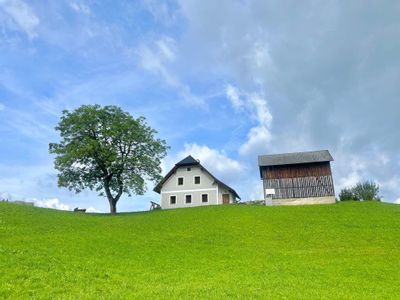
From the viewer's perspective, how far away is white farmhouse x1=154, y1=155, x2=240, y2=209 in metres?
61.2

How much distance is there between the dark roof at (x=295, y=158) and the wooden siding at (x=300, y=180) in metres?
0.66

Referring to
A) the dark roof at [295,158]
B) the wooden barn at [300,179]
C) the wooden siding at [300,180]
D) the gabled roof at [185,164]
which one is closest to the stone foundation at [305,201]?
the wooden barn at [300,179]

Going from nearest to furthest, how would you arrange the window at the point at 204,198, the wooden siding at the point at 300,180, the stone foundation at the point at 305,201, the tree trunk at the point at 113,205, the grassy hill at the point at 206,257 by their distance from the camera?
1. the grassy hill at the point at 206,257
2. the stone foundation at the point at 305,201
3. the wooden siding at the point at 300,180
4. the tree trunk at the point at 113,205
5. the window at the point at 204,198

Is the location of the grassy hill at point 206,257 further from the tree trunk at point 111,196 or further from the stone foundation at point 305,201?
the tree trunk at point 111,196

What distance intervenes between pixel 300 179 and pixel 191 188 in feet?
57.6

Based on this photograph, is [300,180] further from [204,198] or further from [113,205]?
[113,205]

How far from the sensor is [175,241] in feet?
93.5

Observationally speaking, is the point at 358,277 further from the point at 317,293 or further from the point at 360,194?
the point at 360,194

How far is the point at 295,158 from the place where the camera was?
56.9 m

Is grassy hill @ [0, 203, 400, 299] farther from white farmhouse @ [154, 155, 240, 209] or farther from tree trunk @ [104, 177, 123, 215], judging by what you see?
white farmhouse @ [154, 155, 240, 209]

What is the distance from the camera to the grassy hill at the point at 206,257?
49.1ft

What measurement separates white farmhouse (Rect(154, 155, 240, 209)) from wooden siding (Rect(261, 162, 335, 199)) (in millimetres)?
8756

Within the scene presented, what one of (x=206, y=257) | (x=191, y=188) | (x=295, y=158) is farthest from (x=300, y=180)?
(x=206, y=257)

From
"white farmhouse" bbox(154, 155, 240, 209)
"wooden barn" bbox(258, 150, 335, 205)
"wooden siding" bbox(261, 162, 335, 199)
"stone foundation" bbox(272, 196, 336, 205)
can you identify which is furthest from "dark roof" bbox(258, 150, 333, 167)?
"white farmhouse" bbox(154, 155, 240, 209)
